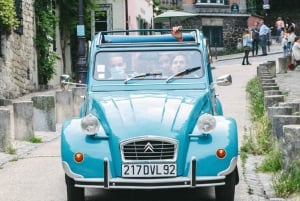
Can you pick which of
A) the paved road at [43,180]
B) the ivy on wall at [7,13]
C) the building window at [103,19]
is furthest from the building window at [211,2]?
the paved road at [43,180]

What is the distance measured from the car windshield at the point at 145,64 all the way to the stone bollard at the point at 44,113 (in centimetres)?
556

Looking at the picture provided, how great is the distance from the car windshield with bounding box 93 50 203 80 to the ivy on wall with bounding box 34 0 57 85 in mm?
17490

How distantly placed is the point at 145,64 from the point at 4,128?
146 inches

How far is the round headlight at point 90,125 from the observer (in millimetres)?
7922

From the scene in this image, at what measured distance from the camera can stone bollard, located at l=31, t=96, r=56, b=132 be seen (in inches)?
593

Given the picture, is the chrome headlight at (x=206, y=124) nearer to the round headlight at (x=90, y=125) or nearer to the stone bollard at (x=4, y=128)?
the round headlight at (x=90, y=125)

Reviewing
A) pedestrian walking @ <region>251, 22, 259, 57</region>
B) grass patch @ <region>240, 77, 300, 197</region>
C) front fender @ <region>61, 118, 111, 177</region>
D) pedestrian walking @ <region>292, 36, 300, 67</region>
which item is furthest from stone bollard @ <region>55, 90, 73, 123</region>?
pedestrian walking @ <region>251, 22, 259, 57</region>

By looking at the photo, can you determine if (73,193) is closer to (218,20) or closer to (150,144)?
(150,144)

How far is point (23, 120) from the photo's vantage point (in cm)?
1383

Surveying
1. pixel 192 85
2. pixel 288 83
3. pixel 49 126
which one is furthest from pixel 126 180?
pixel 288 83

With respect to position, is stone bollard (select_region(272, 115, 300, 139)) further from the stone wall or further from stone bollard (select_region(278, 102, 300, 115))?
the stone wall

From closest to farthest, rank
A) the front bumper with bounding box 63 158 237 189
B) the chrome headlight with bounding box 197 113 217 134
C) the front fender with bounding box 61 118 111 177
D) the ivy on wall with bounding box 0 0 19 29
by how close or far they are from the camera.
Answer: the front bumper with bounding box 63 158 237 189, the front fender with bounding box 61 118 111 177, the chrome headlight with bounding box 197 113 217 134, the ivy on wall with bounding box 0 0 19 29

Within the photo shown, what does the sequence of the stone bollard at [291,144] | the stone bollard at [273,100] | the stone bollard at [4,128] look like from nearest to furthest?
the stone bollard at [291,144] → the stone bollard at [4,128] → the stone bollard at [273,100]

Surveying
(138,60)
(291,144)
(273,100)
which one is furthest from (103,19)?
(291,144)
